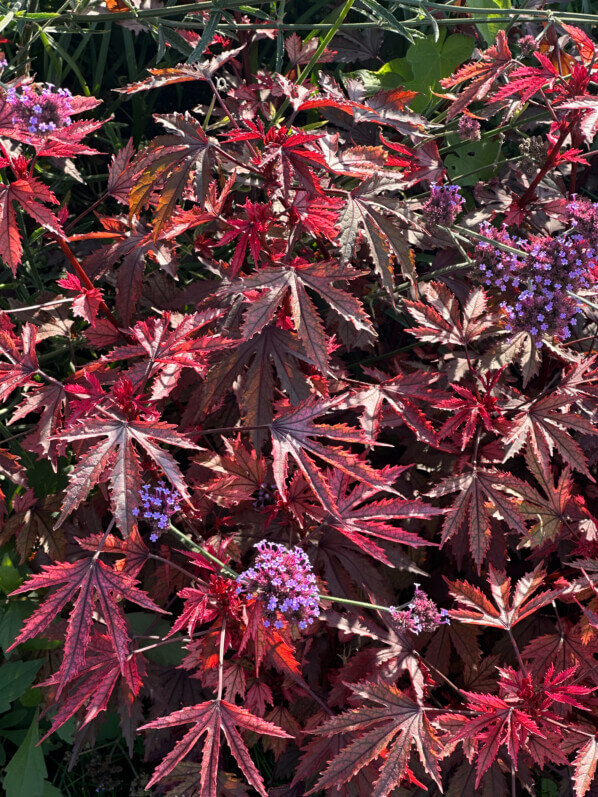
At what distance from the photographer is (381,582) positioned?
1.75 meters

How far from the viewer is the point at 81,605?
51.4 inches

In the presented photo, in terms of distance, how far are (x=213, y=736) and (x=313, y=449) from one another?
1.94 feet

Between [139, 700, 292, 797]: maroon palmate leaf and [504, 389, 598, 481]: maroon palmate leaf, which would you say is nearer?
[139, 700, 292, 797]: maroon palmate leaf

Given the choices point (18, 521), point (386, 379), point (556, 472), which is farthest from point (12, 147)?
point (556, 472)

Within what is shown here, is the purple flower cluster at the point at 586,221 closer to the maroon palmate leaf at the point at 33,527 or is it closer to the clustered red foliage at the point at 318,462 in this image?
the clustered red foliage at the point at 318,462

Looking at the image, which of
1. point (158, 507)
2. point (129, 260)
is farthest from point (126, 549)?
point (129, 260)

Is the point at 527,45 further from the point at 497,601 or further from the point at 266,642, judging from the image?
the point at 266,642

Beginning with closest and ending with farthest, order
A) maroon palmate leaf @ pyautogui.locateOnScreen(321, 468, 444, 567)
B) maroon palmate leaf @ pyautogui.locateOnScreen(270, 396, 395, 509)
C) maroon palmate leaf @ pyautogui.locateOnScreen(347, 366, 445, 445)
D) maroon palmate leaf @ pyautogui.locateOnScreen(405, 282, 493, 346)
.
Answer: maroon palmate leaf @ pyautogui.locateOnScreen(270, 396, 395, 509) < maroon palmate leaf @ pyautogui.locateOnScreen(321, 468, 444, 567) < maroon palmate leaf @ pyautogui.locateOnScreen(347, 366, 445, 445) < maroon palmate leaf @ pyautogui.locateOnScreen(405, 282, 493, 346)

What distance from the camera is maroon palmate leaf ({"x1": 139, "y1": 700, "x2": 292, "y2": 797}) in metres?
1.31

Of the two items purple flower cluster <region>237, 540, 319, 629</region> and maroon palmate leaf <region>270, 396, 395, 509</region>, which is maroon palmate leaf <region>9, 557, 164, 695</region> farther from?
maroon palmate leaf <region>270, 396, 395, 509</region>

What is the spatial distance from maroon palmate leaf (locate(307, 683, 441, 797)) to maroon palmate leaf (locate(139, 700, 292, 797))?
0.17 meters

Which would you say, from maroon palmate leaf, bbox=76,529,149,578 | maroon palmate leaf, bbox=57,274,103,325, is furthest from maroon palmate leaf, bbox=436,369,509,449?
maroon palmate leaf, bbox=57,274,103,325

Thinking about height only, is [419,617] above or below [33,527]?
above

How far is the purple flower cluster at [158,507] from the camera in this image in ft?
4.53
